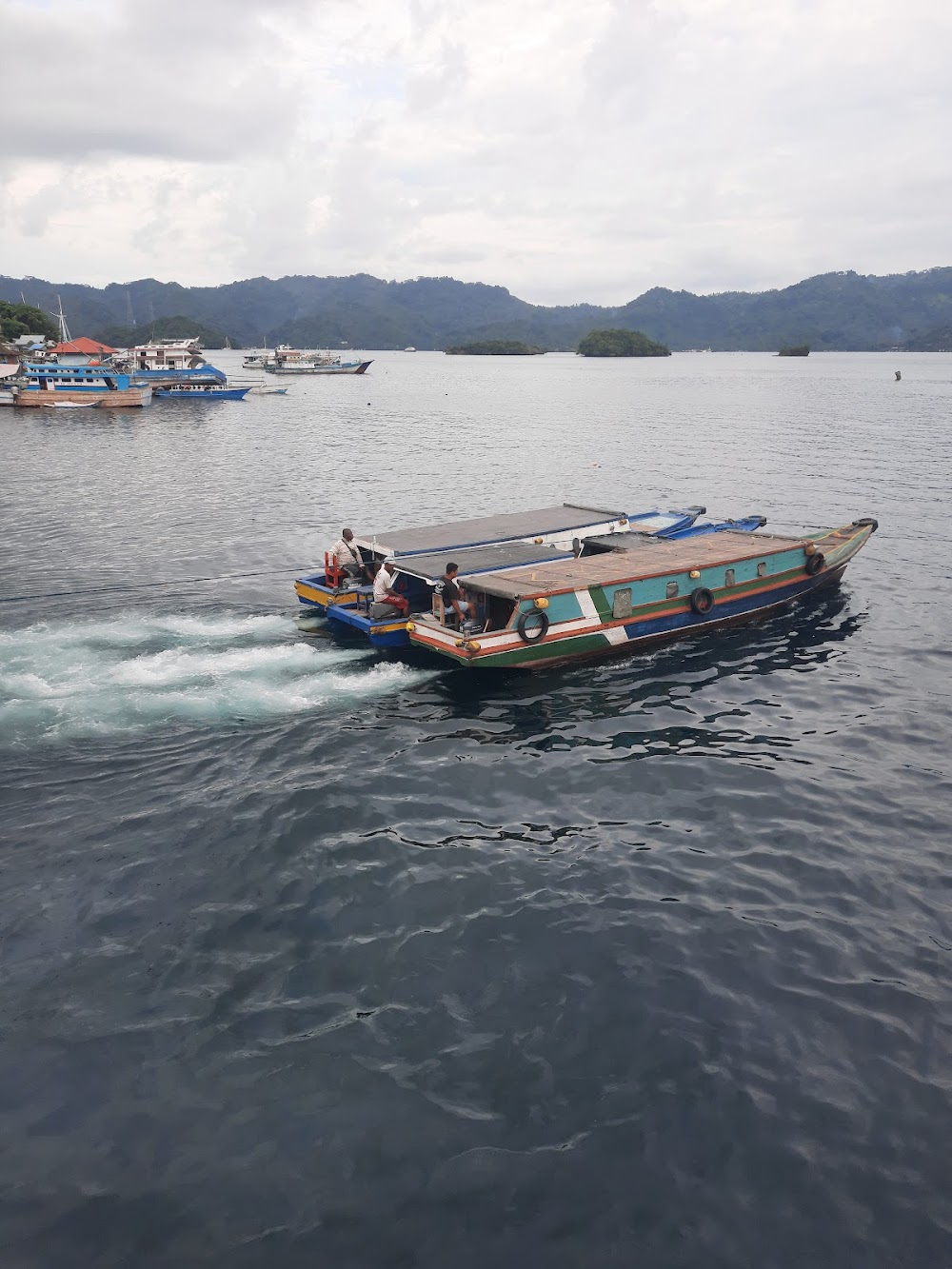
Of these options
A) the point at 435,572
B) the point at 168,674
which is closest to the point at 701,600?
the point at 435,572

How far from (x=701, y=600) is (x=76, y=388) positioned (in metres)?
110

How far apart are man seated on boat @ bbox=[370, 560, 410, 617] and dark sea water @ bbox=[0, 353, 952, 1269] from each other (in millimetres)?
1562

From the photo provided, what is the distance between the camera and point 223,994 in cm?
1259

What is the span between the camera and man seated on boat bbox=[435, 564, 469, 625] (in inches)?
954

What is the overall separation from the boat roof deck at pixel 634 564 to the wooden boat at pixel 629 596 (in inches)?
1.3

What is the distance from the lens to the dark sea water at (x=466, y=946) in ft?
31.8

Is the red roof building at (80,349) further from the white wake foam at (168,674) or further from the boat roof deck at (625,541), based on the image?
the boat roof deck at (625,541)

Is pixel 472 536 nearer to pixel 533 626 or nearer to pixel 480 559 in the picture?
pixel 480 559

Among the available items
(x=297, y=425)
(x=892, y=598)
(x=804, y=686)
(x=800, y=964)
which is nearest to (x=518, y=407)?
(x=297, y=425)

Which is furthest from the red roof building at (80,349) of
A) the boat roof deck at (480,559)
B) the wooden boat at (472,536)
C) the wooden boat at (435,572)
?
the boat roof deck at (480,559)

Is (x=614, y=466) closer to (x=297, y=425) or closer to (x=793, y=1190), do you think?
(x=297, y=425)

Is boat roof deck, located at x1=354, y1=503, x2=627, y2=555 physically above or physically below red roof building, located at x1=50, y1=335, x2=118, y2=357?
below

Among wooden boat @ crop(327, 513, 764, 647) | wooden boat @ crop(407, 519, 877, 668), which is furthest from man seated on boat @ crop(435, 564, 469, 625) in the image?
wooden boat @ crop(407, 519, 877, 668)

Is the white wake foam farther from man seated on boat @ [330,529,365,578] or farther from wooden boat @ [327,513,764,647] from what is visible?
man seated on boat @ [330,529,365,578]
